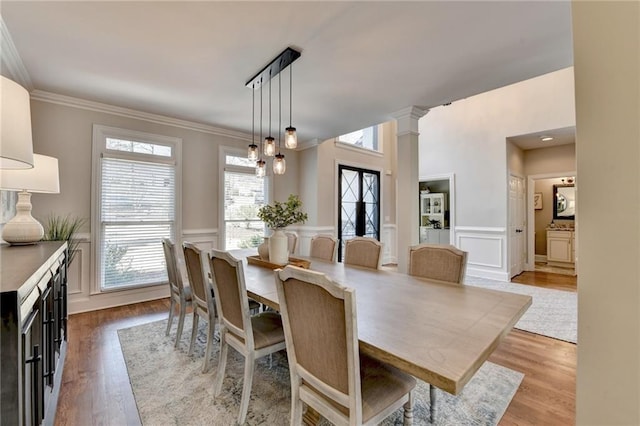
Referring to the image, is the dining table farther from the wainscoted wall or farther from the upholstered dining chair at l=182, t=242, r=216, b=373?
the wainscoted wall

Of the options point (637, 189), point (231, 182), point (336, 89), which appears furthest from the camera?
point (231, 182)

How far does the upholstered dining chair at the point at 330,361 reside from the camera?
3.45 feet

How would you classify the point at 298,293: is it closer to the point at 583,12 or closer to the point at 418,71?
the point at 583,12

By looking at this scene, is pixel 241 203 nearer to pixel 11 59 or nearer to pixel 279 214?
pixel 279 214

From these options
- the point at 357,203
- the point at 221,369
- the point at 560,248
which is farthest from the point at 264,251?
the point at 560,248

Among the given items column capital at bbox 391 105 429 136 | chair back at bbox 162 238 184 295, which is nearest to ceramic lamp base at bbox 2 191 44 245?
chair back at bbox 162 238 184 295

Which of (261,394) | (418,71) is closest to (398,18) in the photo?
(418,71)

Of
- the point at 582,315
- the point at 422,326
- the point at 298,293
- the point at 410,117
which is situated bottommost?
the point at 422,326

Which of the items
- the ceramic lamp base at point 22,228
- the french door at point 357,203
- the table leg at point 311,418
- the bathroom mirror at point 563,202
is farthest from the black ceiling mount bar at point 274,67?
the bathroom mirror at point 563,202

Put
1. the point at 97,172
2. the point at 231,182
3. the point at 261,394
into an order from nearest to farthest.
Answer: the point at 261,394 < the point at 97,172 < the point at 231,182

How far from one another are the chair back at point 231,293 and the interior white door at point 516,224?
503 cm

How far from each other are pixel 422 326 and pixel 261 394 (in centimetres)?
130

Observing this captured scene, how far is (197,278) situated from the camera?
2.23m

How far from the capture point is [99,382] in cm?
204
